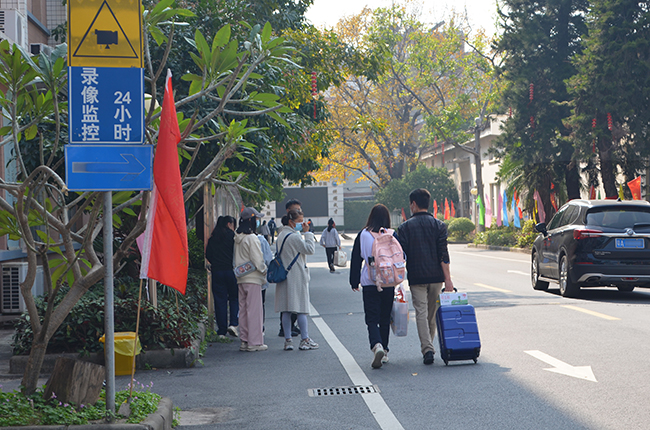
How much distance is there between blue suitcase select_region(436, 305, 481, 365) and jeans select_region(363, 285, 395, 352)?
2.08 feet

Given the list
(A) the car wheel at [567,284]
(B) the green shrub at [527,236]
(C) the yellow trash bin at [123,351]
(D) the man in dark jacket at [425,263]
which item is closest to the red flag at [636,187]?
(B) the green shrub at [527,236]

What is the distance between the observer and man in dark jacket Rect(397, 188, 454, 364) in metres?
8.35

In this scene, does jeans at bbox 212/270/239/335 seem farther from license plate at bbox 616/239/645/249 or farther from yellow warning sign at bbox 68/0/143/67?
license plate at bbox 616/239/645/249

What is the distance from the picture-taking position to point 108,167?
17.2 feet

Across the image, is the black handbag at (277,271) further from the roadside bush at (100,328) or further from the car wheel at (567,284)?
the car wheel at (567,284)

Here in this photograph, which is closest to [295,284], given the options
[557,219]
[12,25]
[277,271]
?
[277,271]

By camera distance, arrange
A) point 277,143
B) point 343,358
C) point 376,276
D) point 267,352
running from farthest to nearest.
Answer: point 277,143 → point 267,352 → point 343,358 → point 376,276

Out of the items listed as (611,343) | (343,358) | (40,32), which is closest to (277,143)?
(40,32)

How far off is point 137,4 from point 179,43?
9.21m

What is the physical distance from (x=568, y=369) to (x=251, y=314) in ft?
13.5

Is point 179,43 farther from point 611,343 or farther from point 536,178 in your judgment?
point 536,178

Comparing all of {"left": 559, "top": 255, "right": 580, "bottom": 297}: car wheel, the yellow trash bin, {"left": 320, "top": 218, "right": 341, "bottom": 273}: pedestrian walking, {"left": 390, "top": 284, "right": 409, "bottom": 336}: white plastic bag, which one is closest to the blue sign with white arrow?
the yellow trash bin

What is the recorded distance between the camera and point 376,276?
823 centimetres

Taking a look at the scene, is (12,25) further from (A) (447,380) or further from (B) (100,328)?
(A) (447,380)
